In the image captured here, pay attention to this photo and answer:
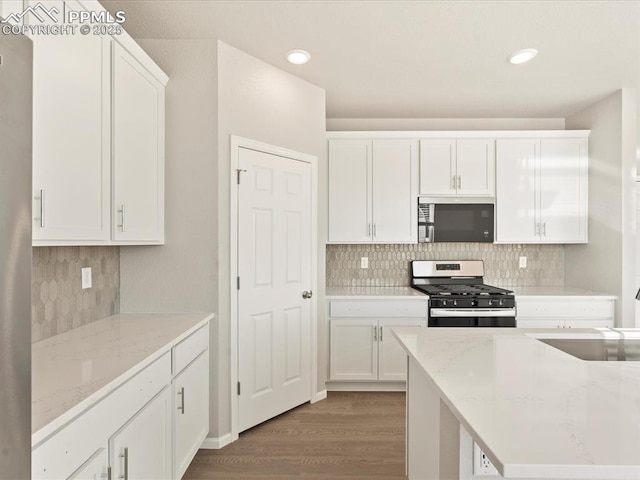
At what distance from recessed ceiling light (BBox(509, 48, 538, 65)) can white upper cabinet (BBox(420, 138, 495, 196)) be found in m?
1.10

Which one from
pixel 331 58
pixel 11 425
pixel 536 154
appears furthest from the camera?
pixel 536 154

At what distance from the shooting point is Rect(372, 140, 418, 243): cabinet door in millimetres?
4078

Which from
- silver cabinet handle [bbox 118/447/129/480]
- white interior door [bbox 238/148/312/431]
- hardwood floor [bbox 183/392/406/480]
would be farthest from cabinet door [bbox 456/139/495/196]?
silver cabinet handle [bbox 118/447/129/480]

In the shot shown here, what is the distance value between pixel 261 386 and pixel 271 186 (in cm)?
147

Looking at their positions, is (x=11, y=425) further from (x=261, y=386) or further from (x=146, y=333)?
(x=261, y=386)

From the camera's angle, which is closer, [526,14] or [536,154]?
[526,14]

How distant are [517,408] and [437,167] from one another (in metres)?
3.25

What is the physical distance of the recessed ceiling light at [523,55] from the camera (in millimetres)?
2914

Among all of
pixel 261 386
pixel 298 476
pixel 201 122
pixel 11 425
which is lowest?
pixel 298 476

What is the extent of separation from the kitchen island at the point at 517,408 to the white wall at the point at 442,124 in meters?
2.87

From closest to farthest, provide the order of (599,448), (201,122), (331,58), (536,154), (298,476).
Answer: (599,448), (298,476), (201,122), (331,58), (536,154)

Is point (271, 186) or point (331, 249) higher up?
point (271, 186)

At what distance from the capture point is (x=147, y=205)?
2.48 m

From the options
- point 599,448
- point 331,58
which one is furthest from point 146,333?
point 331,58
